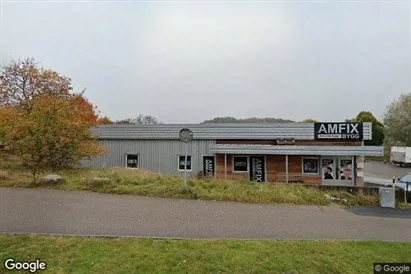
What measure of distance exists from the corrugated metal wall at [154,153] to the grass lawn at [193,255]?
1495 centimetres

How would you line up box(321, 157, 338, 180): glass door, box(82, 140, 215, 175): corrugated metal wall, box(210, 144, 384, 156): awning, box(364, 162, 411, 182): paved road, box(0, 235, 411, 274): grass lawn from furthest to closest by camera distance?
box(364, 162, 411, 182): paved road, box(82, 140, 215, 175): corrugated metal wall, box(321, 157, 338, 180): glass door, box(210, 144, 384, 156): awning, box(0, 235, 411, 274): grass lawn

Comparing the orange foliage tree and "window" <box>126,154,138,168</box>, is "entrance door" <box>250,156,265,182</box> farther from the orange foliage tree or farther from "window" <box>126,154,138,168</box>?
the orange foliage tree

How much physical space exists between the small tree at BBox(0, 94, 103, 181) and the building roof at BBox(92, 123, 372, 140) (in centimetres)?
567

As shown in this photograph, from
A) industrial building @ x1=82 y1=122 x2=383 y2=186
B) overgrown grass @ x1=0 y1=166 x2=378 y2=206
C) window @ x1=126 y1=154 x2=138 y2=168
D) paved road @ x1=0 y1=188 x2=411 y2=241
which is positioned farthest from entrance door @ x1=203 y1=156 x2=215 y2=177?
paved road @ x1=0 y1=188 x2=411 y2=241

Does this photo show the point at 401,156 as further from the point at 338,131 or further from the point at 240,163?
the point at 240,163

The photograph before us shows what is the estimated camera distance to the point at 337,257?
19.5 ft

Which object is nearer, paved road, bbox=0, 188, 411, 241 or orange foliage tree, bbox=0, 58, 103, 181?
paved road, bbox=0, 188, 411, 241

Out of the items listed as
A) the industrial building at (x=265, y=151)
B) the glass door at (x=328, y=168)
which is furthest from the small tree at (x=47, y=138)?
the glass door at (x=328, y=168)

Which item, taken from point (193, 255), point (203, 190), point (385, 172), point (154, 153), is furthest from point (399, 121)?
point (193, 255)

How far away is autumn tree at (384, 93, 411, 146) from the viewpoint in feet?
147

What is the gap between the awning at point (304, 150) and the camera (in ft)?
60.6

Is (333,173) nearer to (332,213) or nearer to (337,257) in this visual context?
(332,213)

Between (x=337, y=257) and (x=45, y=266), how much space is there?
5771mm

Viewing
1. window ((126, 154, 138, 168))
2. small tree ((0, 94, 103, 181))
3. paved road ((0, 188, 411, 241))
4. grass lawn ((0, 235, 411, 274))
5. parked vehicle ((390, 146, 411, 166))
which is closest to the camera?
grass lawn ((0, 235, 411, 274))
